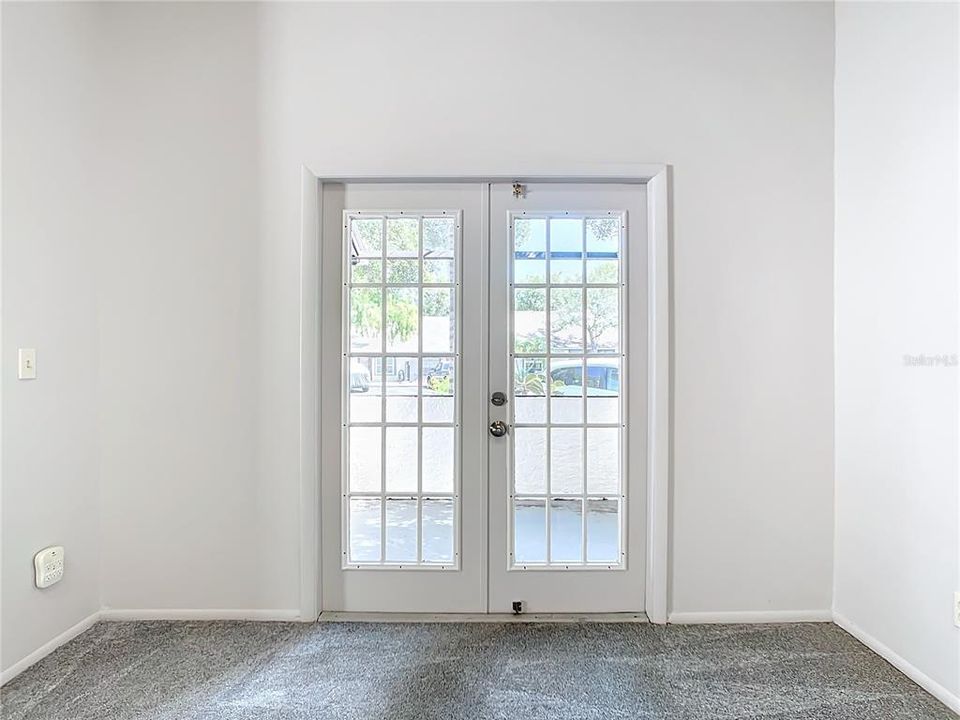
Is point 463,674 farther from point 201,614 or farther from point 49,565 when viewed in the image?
point 49,565

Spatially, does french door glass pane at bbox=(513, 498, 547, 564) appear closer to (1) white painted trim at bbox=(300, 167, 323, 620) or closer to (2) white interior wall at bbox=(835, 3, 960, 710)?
(1) white painted trim at bbox=(300, 167, 323, 620)

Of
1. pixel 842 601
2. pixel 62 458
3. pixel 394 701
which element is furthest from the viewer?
pixel 842 601

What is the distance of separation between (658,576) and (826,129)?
2.05 m

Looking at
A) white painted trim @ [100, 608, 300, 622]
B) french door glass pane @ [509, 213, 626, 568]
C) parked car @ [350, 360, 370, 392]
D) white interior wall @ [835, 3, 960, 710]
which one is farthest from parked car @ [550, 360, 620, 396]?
white painted trim @ [100, 608, 300, 622]

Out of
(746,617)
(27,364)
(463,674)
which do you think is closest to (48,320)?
(27,364)

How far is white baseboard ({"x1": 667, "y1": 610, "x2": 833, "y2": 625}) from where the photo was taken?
8.46 feet

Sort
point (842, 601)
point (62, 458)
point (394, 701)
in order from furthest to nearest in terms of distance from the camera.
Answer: point (842, 601)
point (62, 458)
point (394, 701)

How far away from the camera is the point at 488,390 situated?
262cm

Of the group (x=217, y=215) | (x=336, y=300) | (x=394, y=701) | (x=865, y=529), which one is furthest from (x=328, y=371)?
(x=865, y=529)

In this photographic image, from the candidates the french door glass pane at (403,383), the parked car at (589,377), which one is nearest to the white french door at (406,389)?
the french door glass pane at (403,383)

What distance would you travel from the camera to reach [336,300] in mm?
2631

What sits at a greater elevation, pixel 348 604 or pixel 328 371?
pixel 328 371

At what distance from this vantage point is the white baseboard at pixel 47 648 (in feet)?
6.98

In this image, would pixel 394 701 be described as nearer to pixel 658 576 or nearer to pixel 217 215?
pixel 658 576
